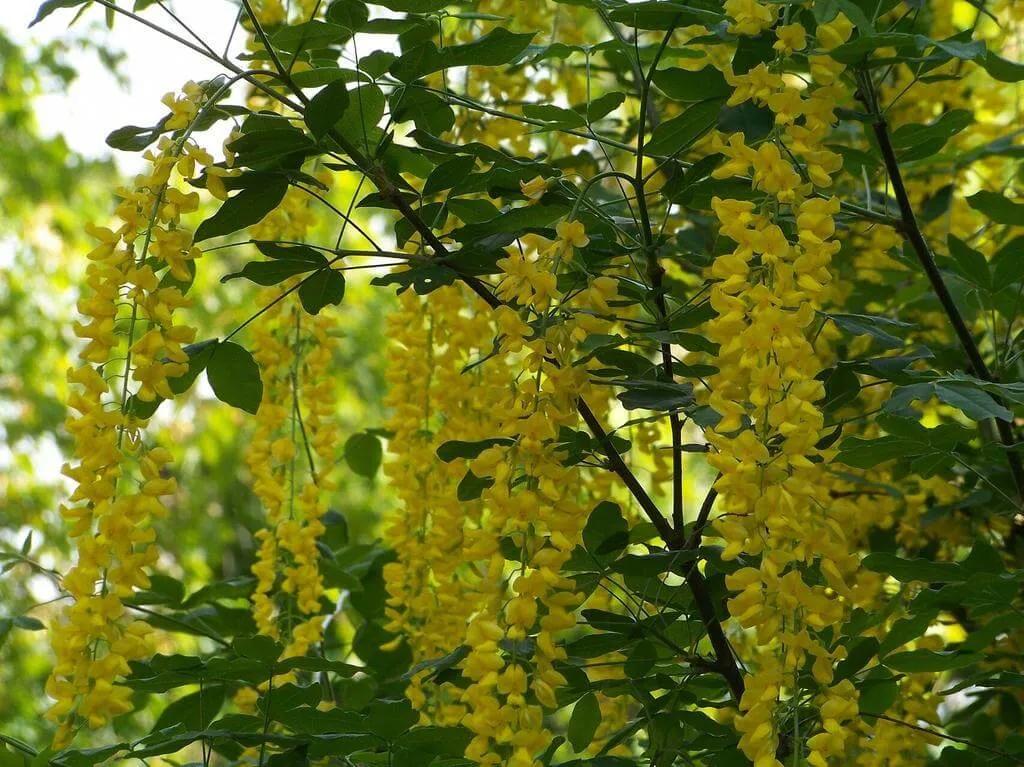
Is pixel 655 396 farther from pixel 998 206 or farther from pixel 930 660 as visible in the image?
pixel 998 206

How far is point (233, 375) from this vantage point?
1.27 metres

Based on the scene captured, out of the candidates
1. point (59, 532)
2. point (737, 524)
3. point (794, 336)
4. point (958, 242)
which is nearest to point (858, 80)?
point (958, 242)

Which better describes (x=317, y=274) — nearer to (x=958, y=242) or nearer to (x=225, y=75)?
(x=225, y=75)

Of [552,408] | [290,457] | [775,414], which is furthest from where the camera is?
[290,457]

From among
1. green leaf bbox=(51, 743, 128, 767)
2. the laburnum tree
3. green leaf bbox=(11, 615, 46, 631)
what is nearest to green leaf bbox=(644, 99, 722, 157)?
the laburnum tree

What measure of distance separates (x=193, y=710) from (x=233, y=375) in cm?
46

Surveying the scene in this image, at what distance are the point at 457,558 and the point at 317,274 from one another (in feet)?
1.61

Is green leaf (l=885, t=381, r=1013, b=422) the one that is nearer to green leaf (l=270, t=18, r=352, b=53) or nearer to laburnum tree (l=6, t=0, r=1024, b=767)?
laburnum tree (l=6, t=0, r=1024, b=767)

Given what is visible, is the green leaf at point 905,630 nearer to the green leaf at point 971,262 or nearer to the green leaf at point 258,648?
the green leaf at point 971,262

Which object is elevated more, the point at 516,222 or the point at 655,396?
the point at 516,222

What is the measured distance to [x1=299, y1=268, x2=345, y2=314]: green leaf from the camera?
48.5 inches

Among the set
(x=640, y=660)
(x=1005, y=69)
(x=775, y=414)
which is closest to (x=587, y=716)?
(x=640, y=660)

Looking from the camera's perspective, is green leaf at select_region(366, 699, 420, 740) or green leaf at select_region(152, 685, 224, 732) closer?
green leaf at select_region(366, 699, 420, 740)

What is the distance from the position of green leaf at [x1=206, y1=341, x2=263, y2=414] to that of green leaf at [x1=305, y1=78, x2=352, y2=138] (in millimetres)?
299
